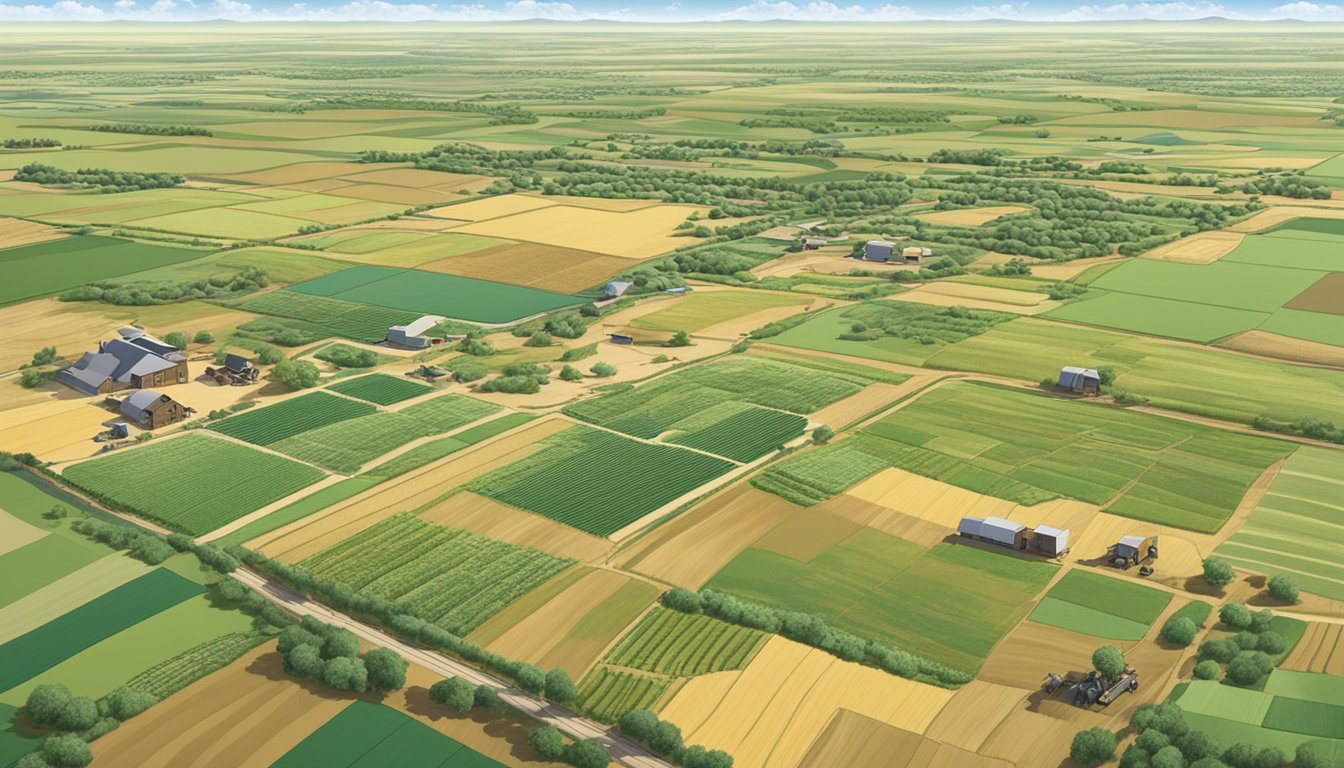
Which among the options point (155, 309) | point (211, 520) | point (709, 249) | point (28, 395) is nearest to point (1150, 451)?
point (211, 520)

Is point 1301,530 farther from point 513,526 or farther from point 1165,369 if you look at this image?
point 513,526

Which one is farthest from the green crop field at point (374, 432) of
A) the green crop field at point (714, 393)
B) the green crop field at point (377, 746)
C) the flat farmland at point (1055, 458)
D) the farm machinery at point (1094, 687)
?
the farm machinery at point (1094, 687)

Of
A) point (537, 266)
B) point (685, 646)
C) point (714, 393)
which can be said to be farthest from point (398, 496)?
point (537, 266)

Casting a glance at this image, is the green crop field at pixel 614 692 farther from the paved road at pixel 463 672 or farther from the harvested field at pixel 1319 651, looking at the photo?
the harvested field at pixel 1319 651

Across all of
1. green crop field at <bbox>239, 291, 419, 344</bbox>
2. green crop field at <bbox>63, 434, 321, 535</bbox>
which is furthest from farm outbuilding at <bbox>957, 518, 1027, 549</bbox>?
green crop field at <bbox>239, 291, 419, 344</bbox>

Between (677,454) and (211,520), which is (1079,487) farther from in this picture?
(211,520)
